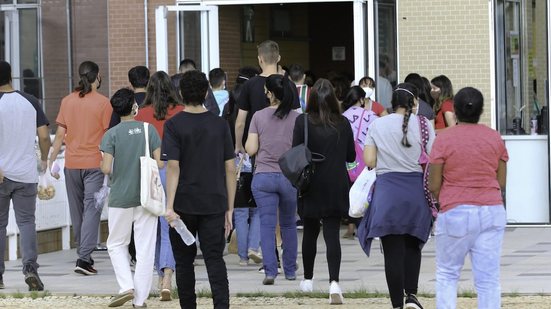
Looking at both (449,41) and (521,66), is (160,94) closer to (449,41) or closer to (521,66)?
(449,41)

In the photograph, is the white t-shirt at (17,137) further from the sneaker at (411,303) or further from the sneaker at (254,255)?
the sneaker at (411,303)

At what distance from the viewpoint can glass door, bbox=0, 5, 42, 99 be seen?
2033 cm

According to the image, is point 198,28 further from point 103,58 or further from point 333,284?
point 333,284

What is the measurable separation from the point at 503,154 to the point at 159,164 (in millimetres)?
3474

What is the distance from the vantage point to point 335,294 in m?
10.7

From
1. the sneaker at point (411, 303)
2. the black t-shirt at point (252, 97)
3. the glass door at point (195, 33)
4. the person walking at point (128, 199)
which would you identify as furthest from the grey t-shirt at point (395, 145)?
the glass door at point (195, 33)

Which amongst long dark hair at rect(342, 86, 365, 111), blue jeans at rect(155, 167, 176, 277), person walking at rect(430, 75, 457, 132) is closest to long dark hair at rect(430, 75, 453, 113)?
person walking at rect(430, 75, 457, 132)

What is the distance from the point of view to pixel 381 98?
17.2 meters

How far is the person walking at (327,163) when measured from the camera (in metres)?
11.0

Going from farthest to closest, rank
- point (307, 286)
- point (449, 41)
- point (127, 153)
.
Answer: point (449, 41) → point (307, 286) → point (127, 153)

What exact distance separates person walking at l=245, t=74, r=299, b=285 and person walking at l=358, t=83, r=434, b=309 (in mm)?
2024

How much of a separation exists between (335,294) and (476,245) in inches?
92.0

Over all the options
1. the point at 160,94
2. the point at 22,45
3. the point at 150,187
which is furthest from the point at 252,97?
the point at 22,45

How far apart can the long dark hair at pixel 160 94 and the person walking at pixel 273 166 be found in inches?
29.9
